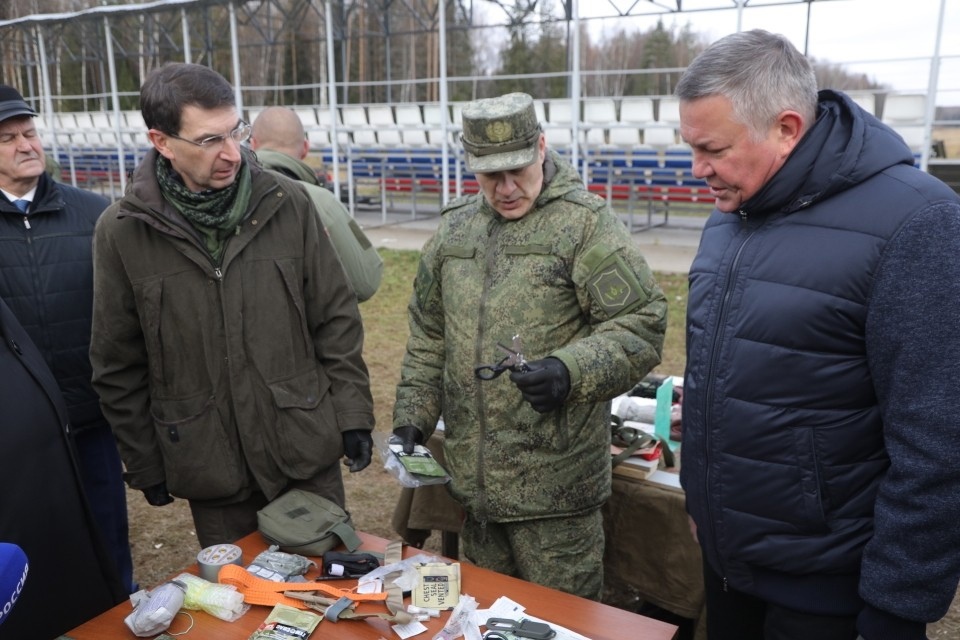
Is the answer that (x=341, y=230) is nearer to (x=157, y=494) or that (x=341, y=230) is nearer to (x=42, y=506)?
(x=157, y=494)

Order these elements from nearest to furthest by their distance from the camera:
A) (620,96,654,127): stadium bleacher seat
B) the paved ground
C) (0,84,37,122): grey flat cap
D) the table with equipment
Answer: (0,84,37,122): grey flat cap < the table with equipment < the paved ground < (620,96,654,127): stadium bleacher seat

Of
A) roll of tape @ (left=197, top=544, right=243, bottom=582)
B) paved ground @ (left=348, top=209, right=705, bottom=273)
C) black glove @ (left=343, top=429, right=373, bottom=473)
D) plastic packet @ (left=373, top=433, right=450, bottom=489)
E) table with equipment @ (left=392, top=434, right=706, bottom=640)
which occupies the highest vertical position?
plastic packet @ (left=373, top=433, right=450, bottom=489)

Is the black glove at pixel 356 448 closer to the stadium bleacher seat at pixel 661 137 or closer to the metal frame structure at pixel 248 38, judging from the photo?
the metal frame structure at pixel 248 38

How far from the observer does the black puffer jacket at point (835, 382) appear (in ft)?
4.53

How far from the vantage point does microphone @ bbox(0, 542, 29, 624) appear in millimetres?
1150

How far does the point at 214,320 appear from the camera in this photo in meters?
2.21

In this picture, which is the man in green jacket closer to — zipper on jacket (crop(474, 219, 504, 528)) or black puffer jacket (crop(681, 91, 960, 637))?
zipper on jacket (crop(474, 219, 504, 528))

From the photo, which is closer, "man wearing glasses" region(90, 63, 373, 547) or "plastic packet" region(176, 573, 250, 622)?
"plastic packet" region(176, 573, 250, 622)

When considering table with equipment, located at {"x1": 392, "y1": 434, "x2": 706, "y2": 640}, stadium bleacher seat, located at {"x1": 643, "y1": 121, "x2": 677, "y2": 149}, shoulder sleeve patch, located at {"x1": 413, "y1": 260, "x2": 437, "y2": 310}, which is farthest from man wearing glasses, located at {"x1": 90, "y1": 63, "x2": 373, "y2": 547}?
stadium bleacher seat, located at {"x1": 643, "y1": 121, "x2": 677, "y2": 149}

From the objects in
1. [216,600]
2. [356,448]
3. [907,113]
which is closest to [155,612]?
[216,600]

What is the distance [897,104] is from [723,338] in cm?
1047

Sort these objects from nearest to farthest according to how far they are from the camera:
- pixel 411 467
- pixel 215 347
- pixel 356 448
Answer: pixel 411 467
pixel 215 347
pixel 356 448

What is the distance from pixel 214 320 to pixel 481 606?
3.76 ft

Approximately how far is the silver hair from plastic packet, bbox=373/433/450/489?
1.18 metres
